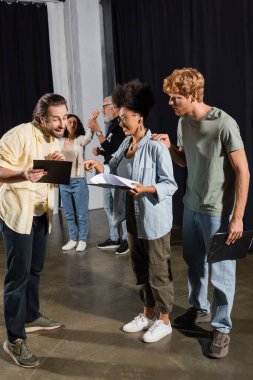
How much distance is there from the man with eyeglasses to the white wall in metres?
1.78

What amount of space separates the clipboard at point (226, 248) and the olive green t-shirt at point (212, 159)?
0.49 ft

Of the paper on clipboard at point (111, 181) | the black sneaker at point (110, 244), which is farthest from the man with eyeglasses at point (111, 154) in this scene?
the paper on clipboard at point (111, 181)

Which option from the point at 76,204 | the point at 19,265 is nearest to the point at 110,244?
the point at 76,204

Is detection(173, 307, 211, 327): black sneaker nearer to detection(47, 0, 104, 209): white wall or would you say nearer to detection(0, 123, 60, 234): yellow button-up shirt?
detection(0, 123, 60, 234): yellow button-up shirt

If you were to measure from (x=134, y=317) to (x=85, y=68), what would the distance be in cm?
398

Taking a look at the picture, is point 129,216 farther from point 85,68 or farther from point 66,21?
point 66,21

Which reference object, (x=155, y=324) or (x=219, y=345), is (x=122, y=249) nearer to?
(x=155, y=324)

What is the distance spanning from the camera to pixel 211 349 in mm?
2434

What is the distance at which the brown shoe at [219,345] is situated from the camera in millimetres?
2406

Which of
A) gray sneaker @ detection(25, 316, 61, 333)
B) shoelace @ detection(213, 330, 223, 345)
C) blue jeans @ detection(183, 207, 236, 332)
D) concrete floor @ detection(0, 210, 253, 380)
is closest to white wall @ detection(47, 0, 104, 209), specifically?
concrete floor @ detection(0, 210, 253, 380)

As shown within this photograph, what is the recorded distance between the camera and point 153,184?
2.41 metres

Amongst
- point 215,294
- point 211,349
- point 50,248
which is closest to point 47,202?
point 215,294

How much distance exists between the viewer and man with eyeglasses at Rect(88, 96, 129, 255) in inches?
160

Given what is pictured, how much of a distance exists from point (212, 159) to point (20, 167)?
3.11 feet
